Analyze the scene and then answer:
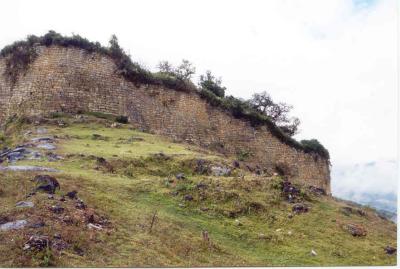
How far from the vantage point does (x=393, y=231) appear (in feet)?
46.3

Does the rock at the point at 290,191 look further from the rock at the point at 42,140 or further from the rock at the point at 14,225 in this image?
the rock at the point at 42,140

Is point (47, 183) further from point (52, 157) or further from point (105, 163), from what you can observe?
point (105, 163)

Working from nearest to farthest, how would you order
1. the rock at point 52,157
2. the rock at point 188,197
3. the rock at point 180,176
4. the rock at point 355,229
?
1. the rock at point 355,229
2. the rock at point 188,197
3. the rock at point 180,176
4. the rock at point 52,157

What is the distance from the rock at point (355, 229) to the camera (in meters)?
13.1

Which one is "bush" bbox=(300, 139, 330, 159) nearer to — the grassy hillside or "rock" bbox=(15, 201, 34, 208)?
the grassy hillside

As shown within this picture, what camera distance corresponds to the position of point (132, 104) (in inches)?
1001

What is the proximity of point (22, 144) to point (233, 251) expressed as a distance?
9395 mm

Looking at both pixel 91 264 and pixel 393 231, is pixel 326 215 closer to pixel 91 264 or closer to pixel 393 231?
pixel 393 231

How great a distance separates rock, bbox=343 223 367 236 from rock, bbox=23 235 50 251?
755 cm

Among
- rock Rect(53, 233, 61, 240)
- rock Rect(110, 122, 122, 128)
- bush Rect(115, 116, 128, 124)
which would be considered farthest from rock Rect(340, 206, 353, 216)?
bush Rect(115, 116, 128, 124)

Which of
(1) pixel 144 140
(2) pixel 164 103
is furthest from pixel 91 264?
(2) pixel 164 103

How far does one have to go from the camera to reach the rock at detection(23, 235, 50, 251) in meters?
8.70

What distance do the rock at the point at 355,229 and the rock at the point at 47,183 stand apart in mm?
7071

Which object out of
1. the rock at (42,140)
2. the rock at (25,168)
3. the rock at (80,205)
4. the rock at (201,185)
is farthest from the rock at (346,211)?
the rock at (42,140)
